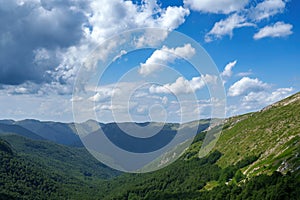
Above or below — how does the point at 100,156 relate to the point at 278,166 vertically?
above

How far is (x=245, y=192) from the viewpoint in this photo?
123 m

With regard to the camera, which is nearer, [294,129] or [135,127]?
[135,127]

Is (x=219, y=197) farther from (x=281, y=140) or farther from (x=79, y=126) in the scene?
(x=79, y=126)

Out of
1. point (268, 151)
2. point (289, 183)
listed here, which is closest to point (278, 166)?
point (289, 183)

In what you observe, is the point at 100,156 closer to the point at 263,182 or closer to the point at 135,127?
the point at 135,127

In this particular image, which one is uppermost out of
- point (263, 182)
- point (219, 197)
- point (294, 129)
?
point (294, 129)

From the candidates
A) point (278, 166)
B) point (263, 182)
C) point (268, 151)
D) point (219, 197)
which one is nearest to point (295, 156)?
point (278, 166)

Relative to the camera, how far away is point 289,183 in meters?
101

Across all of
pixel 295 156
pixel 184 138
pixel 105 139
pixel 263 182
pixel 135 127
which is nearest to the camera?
pixel 105 139

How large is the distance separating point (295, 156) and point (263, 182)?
25.6m

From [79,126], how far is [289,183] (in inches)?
3465

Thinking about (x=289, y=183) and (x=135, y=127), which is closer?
(x=135, y=127)

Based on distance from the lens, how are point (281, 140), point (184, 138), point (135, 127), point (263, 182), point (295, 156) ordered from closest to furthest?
point (135, 127)
point (184, 138)
point (263, 182)
point (295, 156)
point (281, 140)

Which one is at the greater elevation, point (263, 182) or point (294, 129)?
point (294, 129)
